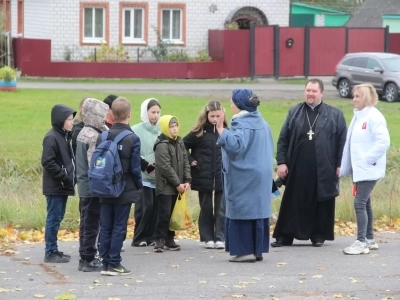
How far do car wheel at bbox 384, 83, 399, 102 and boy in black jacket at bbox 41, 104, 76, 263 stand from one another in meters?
24.8

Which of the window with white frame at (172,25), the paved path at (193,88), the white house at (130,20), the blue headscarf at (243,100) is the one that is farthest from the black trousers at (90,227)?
the window with white frame at (172,25)

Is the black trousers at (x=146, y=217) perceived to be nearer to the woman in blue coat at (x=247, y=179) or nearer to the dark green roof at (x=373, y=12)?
the woman in blue coat at (x=247, y=179)

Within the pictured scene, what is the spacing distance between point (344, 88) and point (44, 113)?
42.9ft

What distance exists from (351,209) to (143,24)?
1233 inches

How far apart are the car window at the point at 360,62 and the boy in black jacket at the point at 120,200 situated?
2663cm

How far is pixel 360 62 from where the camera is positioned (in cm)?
3522

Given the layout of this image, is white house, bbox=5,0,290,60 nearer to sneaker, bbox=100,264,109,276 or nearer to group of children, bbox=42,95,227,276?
group of children, bbox=42,95,227,276

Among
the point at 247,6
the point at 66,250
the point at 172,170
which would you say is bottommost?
the point at 66,250

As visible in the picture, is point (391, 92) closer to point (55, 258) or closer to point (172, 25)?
point (172, 25)

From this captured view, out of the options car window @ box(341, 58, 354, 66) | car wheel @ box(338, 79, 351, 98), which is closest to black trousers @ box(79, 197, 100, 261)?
car wheel @ box(338, 79, 351, 98)

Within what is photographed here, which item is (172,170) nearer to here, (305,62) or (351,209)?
(351,209)

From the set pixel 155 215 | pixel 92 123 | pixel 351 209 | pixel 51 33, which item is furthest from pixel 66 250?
pixel 51 33

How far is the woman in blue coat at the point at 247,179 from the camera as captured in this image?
9.83m

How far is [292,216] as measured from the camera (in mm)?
11070
